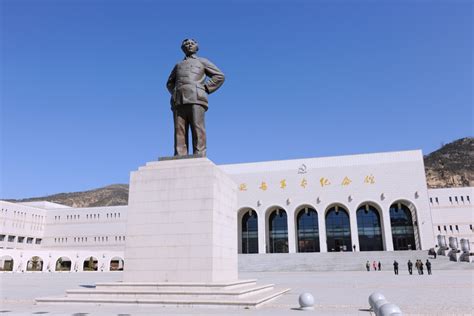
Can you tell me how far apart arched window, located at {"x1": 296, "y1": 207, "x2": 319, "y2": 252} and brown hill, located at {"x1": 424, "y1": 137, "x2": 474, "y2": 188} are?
60.7 metres

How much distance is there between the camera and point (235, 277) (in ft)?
42.0

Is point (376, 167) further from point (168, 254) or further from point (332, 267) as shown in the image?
point (168, 254)

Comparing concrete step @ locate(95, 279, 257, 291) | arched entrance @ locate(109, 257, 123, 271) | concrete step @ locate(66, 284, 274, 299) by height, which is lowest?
arched entrance @ locate(109, 257, 123, 271)

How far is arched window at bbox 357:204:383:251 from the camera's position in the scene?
52.5 m

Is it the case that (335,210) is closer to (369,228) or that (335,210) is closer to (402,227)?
(369,228)

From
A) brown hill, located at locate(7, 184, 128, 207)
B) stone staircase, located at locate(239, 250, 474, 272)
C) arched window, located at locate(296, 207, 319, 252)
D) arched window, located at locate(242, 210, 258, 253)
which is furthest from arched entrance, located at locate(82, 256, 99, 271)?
brown hill, located at locate(7, 184, 128, 207)

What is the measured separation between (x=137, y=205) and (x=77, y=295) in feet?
9.87

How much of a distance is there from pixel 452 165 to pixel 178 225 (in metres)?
117

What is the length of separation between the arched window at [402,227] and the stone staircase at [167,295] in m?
47.3

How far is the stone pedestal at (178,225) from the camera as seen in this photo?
10859 mm

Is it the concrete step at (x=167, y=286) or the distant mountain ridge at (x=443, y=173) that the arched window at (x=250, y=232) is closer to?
the concrete step at (x=167, y=286)

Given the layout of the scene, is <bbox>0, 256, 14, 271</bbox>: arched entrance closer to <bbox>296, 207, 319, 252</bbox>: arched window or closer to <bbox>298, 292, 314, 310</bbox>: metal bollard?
<bbox>296, 207, 319, 252</bbox>: arched window

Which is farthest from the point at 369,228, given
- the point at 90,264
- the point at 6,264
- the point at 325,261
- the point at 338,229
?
the point at 6,264

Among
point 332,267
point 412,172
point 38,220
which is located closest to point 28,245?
point 38,220
